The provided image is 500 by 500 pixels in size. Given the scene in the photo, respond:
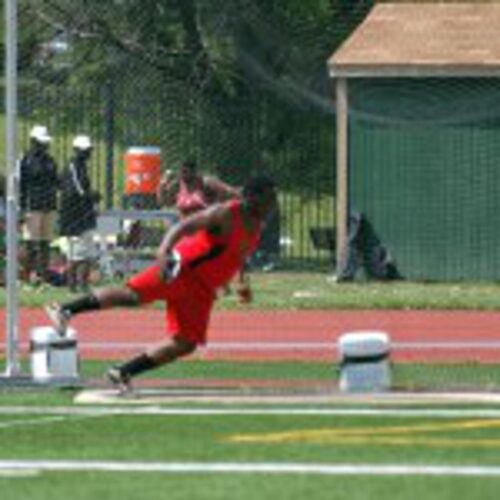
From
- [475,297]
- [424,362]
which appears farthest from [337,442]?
[475,297]

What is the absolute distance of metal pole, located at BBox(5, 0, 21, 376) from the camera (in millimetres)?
20578

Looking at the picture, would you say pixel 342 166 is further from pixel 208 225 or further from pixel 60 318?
pixel 208 225

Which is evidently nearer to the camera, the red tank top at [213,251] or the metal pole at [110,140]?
the red tank top at [213,251]

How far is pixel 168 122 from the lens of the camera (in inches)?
1458

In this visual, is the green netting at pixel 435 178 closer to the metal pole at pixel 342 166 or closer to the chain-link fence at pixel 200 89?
the metal pole at pixel 342 166

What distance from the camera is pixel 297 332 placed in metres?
27.0

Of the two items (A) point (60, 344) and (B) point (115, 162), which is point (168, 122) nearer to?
(B) point (115, 162)

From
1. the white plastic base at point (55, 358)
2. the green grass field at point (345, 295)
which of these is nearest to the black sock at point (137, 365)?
the white plastic base at point (55, 358)

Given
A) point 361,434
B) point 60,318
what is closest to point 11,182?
point 60,318

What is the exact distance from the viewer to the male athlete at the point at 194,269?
774 inches

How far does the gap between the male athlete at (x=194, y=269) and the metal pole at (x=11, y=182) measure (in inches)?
39.8

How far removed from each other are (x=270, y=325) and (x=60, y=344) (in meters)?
6.99

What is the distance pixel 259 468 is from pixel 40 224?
691 inches

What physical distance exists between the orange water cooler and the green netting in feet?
8.59
